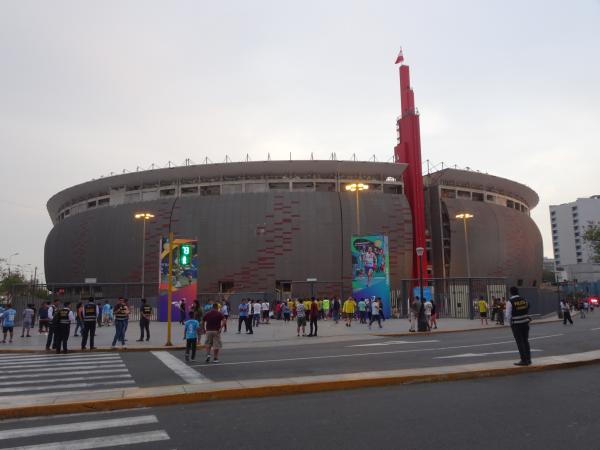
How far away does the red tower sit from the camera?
63594mm

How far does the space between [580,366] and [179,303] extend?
26.1 m

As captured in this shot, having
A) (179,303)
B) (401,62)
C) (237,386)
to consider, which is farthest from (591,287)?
(237,386)

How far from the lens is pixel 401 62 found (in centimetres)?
6906

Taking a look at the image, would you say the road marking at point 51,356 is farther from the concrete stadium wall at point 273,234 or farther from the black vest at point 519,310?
the concrete stadium wall at point 273,234

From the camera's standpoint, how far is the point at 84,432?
6.45 meters

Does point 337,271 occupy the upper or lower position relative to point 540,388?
upper

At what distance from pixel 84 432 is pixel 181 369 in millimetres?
5928

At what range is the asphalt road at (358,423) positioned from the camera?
573cm

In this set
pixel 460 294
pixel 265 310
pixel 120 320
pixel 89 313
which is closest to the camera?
pixel 89 313

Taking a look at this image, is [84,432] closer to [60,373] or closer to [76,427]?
[76,427]

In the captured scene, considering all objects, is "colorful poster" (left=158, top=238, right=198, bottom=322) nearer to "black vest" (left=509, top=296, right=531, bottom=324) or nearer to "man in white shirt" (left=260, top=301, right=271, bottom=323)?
"man in white shirt" (left=260, top=301, right=271, bottom=323)

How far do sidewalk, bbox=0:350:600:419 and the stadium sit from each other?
44033 millimetres

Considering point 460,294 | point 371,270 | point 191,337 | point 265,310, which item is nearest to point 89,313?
point 191,337

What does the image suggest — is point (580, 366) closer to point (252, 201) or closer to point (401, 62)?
point (252, 201)
